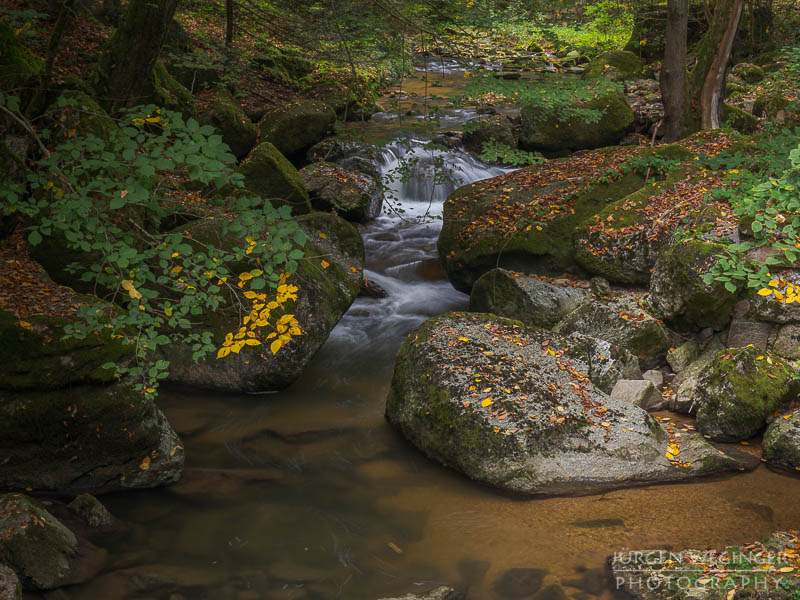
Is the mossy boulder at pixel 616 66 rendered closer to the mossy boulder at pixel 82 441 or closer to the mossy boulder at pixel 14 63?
the mossy boulder at pixel 14 63

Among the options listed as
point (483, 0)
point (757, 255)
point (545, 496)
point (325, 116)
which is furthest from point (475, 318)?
point (325, 116)

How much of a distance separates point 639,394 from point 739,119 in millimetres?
7447

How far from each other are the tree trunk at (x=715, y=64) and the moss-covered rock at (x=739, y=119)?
0.71 ft

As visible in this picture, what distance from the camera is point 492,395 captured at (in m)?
5.23

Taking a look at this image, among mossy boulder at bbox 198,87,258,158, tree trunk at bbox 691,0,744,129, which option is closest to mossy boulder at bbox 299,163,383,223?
mossy boulder at bbox 198,87,258,158

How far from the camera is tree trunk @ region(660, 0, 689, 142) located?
981 centimetres

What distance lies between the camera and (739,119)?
10.8m

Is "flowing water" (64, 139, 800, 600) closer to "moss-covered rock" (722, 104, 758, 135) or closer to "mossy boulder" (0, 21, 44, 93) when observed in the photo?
"mossy boulder" (0, 21, 44, 93)

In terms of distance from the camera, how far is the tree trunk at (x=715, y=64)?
33.2 ft

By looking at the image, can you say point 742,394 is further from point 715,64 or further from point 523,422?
point 715,64

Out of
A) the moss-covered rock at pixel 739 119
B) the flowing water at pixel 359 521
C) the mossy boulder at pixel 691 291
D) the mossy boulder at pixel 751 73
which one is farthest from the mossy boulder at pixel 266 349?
the mossy boulder at pixel 751 73

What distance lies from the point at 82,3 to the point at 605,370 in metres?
11.1

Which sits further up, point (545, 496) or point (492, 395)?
point (492, 395)

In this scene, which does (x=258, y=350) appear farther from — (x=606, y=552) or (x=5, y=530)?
(x=606, y=552)
